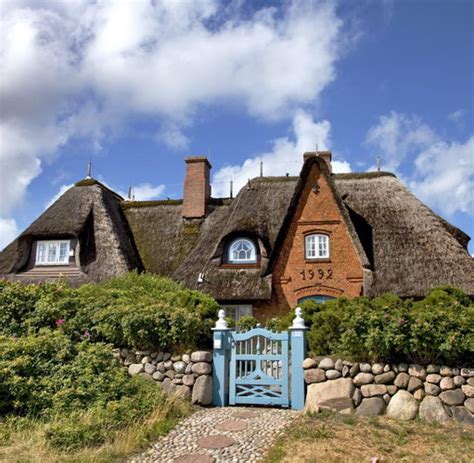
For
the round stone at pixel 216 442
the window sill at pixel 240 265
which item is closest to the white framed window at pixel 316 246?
the window sill at pixel 240 265

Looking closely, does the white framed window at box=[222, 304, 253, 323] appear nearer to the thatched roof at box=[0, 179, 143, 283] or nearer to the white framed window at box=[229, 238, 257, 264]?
the white framed window at box=[229, 238, 257, 264]

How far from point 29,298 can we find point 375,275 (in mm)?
11316

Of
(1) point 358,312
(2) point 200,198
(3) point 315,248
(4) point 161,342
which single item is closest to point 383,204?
(3) point 315,248

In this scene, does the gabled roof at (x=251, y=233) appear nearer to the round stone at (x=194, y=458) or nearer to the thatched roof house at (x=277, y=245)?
the thatched roof house at (x=277, y=245)

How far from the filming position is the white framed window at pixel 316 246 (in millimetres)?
→ 18125

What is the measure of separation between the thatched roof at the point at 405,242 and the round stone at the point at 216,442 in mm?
10696

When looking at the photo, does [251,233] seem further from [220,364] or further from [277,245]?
[220,364]

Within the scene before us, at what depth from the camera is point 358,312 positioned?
353 inches

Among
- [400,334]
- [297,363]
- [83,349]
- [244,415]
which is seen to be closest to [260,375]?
[297,363]

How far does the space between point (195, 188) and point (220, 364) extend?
14945mm

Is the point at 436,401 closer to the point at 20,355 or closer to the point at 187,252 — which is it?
the point at 20,355

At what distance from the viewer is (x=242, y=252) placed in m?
18.6

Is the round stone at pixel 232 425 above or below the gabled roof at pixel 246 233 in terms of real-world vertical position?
below

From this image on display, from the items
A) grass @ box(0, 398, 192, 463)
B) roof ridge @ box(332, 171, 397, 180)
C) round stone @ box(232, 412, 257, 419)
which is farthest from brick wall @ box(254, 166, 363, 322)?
grass @ box(0, 398, 192, 463)
